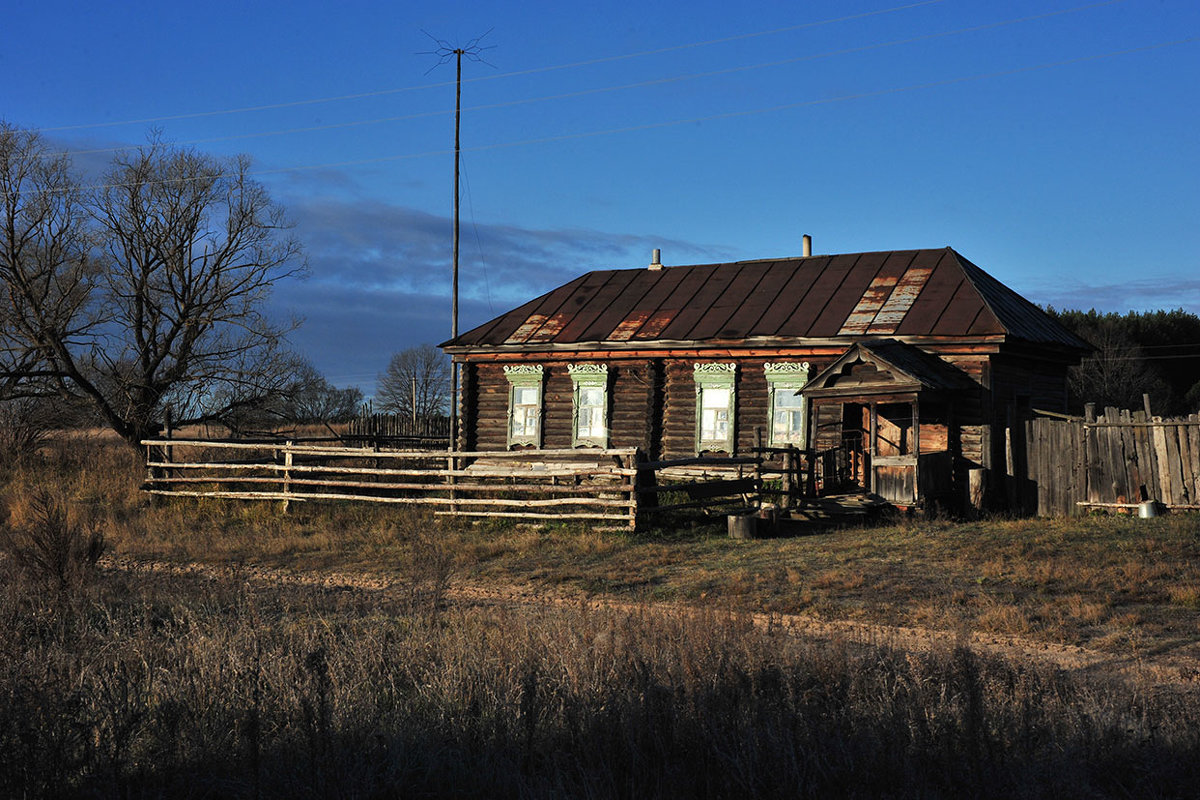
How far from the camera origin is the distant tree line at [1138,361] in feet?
151

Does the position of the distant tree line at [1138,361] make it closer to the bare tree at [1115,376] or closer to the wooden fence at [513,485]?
the bare tree at [1115,376]

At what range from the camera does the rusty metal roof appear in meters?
21.2

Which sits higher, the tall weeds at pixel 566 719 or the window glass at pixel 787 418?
the window glass at pixel 787 418

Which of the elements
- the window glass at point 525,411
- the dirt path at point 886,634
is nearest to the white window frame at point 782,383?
the window glass at point 525,411

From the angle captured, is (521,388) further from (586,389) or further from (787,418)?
(787,418)

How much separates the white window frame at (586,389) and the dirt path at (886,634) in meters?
12.1

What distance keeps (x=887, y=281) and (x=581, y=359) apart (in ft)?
23.7

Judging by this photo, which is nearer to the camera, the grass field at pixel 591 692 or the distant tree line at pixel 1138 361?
the grass field at pixel 591 692

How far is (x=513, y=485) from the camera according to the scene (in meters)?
18.2

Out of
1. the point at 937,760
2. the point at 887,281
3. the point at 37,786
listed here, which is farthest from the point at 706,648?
the point at 887,281

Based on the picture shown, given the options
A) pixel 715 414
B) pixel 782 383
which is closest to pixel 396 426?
pixel 715 414

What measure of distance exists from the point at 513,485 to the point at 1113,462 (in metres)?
10.1

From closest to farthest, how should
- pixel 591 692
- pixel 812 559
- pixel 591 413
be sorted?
1. pixel 591 692
2. pixel 812 559
3. pixel 591 413

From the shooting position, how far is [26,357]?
2631cm
